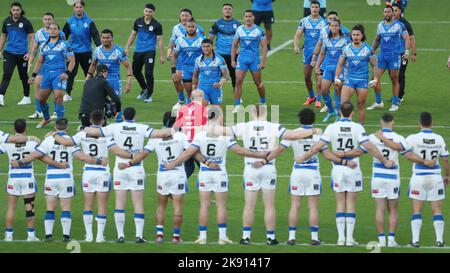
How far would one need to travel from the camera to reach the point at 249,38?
90.2 ft

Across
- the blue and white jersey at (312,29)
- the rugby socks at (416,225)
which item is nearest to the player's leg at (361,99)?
the blue and white jersey at (312,29)

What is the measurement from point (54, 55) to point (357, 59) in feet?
22.7

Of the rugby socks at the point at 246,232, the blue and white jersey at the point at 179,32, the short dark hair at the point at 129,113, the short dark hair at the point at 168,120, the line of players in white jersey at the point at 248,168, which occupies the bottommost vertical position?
the rugby socks at the point at 246,232

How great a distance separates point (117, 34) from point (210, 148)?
19768mm

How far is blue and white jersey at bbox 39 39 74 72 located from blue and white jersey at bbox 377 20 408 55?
767 centimetres

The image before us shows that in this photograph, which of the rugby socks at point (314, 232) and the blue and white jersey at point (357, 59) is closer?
the rugby socks at point (314, 232)

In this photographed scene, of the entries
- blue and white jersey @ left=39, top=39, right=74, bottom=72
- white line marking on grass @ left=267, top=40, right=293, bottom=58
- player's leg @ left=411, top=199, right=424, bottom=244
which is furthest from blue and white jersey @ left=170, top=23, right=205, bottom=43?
player's leg @ left=411, top=199, right=424, bottom=244

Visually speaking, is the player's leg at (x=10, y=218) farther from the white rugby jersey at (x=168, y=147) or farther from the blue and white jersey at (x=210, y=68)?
the blue and white jersey at (x=210, y=68)

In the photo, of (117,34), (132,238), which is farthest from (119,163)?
(117,34)

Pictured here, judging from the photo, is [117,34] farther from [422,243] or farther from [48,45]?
[422,243]

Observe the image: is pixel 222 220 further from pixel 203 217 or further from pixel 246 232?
pixel 246 232

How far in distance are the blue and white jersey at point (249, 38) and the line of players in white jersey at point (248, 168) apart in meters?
8.88

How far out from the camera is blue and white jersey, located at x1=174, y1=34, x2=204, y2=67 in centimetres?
2755

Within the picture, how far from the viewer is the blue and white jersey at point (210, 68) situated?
25969 millimetres
